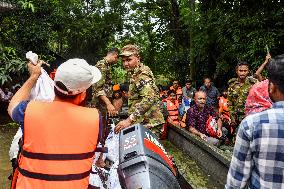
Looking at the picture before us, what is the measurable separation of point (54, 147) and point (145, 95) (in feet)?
6.95

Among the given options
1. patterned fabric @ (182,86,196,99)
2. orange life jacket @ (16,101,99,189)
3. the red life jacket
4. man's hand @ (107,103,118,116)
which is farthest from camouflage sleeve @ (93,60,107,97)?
patterned fabric @ (182,86,196,99)

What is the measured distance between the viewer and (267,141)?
1886 mm

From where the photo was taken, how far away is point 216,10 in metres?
10.8

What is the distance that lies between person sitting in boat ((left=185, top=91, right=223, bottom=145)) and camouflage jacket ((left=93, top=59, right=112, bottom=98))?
155cm

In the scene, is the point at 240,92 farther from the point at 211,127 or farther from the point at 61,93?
the point at 61,93

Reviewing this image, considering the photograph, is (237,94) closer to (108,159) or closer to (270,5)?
(108,159)

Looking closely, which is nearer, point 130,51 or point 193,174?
point 130,51

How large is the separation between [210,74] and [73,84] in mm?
12747

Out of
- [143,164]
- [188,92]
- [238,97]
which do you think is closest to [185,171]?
[238,97]

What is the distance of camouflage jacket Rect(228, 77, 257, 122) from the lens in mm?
5402

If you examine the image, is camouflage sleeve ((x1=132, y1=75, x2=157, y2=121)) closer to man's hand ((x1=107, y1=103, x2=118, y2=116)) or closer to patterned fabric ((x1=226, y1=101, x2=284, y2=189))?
man's hand ((x1=107, y1=103, x2=118, y2=116))

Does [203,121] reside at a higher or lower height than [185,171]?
higher

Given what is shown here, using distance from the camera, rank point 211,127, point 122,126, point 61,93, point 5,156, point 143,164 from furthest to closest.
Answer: point 5,156 → point 211,127 → point 122,126 → point 143,164 → point 61,93

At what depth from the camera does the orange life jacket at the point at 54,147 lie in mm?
2158
